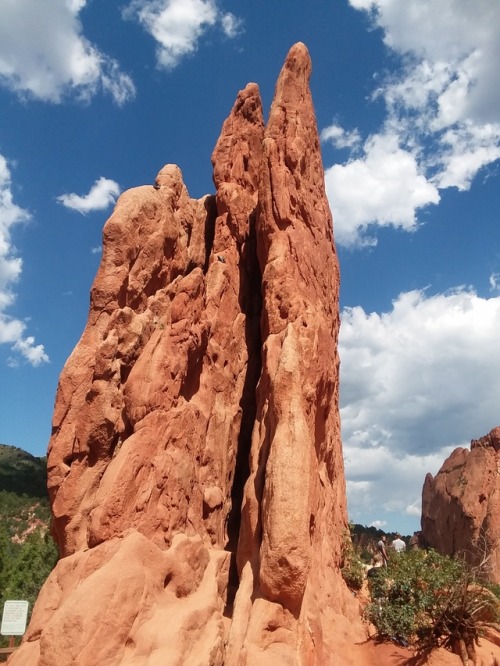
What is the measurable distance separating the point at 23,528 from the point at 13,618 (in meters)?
45.1

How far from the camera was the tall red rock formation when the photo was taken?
1023 centimetres

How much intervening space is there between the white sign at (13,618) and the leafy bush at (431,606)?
820 cm

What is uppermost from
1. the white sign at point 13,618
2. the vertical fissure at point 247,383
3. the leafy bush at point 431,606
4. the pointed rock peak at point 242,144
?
the pointed rock peak at point 242,144

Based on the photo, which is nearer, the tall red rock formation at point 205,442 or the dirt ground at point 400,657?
the tall red rock formation at point 205,442

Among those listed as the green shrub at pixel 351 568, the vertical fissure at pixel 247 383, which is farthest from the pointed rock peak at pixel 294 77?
the green shrub at pixel 351 568

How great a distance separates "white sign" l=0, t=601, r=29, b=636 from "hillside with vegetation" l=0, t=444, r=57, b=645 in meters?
12.6

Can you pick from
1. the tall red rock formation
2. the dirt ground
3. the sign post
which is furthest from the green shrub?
the sign post

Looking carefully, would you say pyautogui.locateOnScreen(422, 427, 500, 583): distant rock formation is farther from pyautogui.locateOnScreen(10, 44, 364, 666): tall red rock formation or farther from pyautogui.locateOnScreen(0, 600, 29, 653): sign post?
pyautogui.locateOnScreen(0, 600, 29, 653): sign post

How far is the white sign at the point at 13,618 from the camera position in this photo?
44.0 feet

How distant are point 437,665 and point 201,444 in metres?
6.98

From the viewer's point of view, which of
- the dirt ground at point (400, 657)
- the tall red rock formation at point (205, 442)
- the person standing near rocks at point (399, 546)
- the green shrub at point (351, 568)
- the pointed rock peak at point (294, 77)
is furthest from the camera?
the pointed rock peak at point (294, 77)

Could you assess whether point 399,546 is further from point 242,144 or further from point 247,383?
point 242,144

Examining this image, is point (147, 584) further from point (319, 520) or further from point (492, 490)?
point (492, 490)

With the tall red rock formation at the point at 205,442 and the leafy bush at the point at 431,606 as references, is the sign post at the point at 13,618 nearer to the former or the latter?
the tall red rock formation at the point at 205,442
